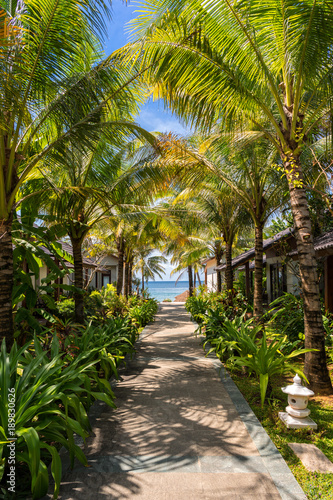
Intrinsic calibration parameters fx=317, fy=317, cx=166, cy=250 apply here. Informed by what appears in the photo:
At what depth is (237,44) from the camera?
546 centimetres

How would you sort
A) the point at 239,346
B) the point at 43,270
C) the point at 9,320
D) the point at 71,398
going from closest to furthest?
the point at 71,398 < the point at 9,320 < the point at 239,346 < the point at 43,270

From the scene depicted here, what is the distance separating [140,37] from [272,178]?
482 centimetres

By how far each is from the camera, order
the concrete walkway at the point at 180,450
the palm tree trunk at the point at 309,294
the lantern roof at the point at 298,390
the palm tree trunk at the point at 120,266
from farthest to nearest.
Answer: the palm tree trunk at the point at 120,266 < the palm tree trunk at the point at 309,294 < the lantern roof at the point at 298,390 < the concrete walkway at the point at 180,450

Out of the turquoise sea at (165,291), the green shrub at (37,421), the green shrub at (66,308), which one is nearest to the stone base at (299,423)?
the green shrub at (37,421)

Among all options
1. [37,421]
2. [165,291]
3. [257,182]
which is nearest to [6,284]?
[37,421]

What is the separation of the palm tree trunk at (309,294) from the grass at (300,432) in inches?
12.4

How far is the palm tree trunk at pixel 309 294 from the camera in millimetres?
4762

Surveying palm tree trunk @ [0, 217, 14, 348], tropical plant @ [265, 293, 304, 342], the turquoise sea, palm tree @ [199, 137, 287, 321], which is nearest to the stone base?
tropical plant @ [265, 293, 304, 342]

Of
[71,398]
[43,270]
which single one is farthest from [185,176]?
[43,270]

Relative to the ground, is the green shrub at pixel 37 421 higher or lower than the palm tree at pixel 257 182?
lower

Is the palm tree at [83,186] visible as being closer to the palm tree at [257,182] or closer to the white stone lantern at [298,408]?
the palm tree at [257,182]

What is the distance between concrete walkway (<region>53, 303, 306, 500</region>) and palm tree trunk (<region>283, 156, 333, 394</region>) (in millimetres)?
1202

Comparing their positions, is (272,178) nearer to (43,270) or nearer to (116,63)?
(116,63)

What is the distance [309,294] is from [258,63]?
410cm
